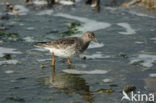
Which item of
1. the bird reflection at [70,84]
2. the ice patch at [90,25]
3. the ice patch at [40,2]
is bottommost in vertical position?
the bird reflection at [70,84]

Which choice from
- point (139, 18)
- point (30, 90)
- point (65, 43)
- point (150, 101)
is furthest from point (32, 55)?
point (139, 18)

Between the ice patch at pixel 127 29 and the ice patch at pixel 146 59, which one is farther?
the ice patch at pixel 127 29

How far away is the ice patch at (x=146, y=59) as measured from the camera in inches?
409

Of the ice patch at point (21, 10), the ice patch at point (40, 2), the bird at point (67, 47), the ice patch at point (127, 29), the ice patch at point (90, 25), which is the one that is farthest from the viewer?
the ice patch at point (40, 2)

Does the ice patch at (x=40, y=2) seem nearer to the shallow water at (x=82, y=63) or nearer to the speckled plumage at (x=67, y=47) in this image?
the shallow water at (x=82, y=63)

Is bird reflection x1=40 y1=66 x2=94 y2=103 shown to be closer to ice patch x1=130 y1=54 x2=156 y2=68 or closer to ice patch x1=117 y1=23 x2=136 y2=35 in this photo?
ice patch x1=130 y1=54 x2=156 y2=68

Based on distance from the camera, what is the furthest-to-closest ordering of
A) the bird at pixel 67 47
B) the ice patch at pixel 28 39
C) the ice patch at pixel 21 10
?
1. the ice patch at pixel 21 10
2. the ice patch at pixel 28 39
3. the bird at pixel 67 47

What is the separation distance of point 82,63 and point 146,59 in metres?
2.27

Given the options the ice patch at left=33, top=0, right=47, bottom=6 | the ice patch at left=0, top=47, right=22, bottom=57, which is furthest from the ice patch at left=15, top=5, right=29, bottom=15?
the ice patch at left=0, top=47, right=22, bottom=57

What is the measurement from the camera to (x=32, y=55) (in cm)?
1138

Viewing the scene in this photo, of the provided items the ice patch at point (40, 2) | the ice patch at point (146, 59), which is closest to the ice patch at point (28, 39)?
the ice patch at point (146, 59)

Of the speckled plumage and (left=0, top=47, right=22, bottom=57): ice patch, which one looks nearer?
the speckled plumage

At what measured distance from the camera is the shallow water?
8.12 m

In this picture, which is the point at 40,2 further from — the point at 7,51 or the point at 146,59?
the point at 146,59
